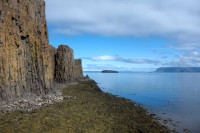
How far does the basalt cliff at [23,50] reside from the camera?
1207 inches

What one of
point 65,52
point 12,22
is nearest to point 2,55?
point 12,22

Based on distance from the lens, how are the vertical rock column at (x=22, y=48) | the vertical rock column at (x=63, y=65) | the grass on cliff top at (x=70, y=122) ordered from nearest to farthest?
the grass on cliff top at (x=70, y=122)
the vertical rock column at (x=22, y=48)
the vertical rock column at (x=63, y=65)

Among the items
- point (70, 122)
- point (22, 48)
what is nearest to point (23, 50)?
point (22, 48)

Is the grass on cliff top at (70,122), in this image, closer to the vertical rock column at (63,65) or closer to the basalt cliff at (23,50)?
the basalt cliff at (23,50)

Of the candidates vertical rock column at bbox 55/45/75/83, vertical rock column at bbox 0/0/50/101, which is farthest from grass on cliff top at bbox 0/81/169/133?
vertical rock column at bbox 55/45/75/83

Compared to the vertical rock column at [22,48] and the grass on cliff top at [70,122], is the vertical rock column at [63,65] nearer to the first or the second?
the vertical rock column at [22,48]

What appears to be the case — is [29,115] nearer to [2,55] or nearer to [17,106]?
[17,106]

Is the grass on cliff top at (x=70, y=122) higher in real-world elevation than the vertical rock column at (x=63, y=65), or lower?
lower

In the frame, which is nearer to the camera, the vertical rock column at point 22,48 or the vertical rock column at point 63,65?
the vertical rock column at point 22,48

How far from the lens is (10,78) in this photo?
31.6 m

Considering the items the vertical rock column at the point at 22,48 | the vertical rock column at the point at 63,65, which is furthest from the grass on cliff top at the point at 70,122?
the vertical rock column at the point at 63,65

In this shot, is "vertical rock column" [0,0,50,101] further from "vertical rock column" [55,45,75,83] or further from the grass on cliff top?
"vertical rock column" [55,45,75,83]

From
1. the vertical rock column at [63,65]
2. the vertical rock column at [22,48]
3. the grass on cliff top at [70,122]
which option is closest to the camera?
the grass on cliff top at [70,122]

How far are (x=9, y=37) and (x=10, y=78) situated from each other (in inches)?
188
